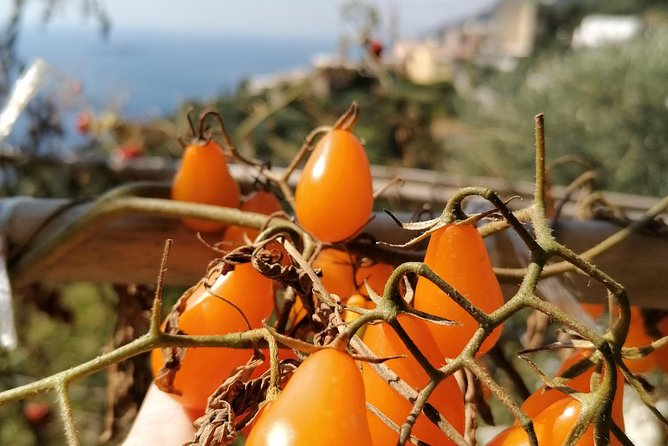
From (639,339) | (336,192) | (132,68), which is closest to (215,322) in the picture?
(336,192)

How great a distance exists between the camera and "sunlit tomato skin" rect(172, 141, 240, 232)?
496 mm

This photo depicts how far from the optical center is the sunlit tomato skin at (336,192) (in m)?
0.37

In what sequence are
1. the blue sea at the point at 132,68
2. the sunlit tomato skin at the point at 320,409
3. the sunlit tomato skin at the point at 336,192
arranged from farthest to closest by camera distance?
the blue sea at the point at 132,68
the sunlit tomato skin at the point at 336,192
the sunlit tomato skin at the point at 320,409

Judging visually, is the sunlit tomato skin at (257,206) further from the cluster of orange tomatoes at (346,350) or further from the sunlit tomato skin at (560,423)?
the sunlit tomato skin at (560,423)

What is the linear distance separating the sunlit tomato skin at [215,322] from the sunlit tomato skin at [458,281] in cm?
9

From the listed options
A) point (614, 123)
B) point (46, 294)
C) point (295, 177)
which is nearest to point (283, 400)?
point (46, 294)

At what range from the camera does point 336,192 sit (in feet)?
1.20

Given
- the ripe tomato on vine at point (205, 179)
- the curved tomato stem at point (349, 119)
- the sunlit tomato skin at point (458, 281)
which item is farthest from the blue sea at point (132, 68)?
the sunlit tomato skin at point (458, 281)

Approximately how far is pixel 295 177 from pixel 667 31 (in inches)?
140

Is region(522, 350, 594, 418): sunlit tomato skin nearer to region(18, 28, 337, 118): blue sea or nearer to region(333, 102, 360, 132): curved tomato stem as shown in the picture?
region(333, 102, 360, 132): curved tomato stem

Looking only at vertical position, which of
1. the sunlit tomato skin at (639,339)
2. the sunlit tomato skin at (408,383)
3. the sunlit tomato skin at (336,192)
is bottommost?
the sunlit tomato skin at (639,339)

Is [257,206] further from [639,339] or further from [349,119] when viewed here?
[639,339]

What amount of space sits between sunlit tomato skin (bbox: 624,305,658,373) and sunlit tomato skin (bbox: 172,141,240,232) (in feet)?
1.05

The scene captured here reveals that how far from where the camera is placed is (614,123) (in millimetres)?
3240
